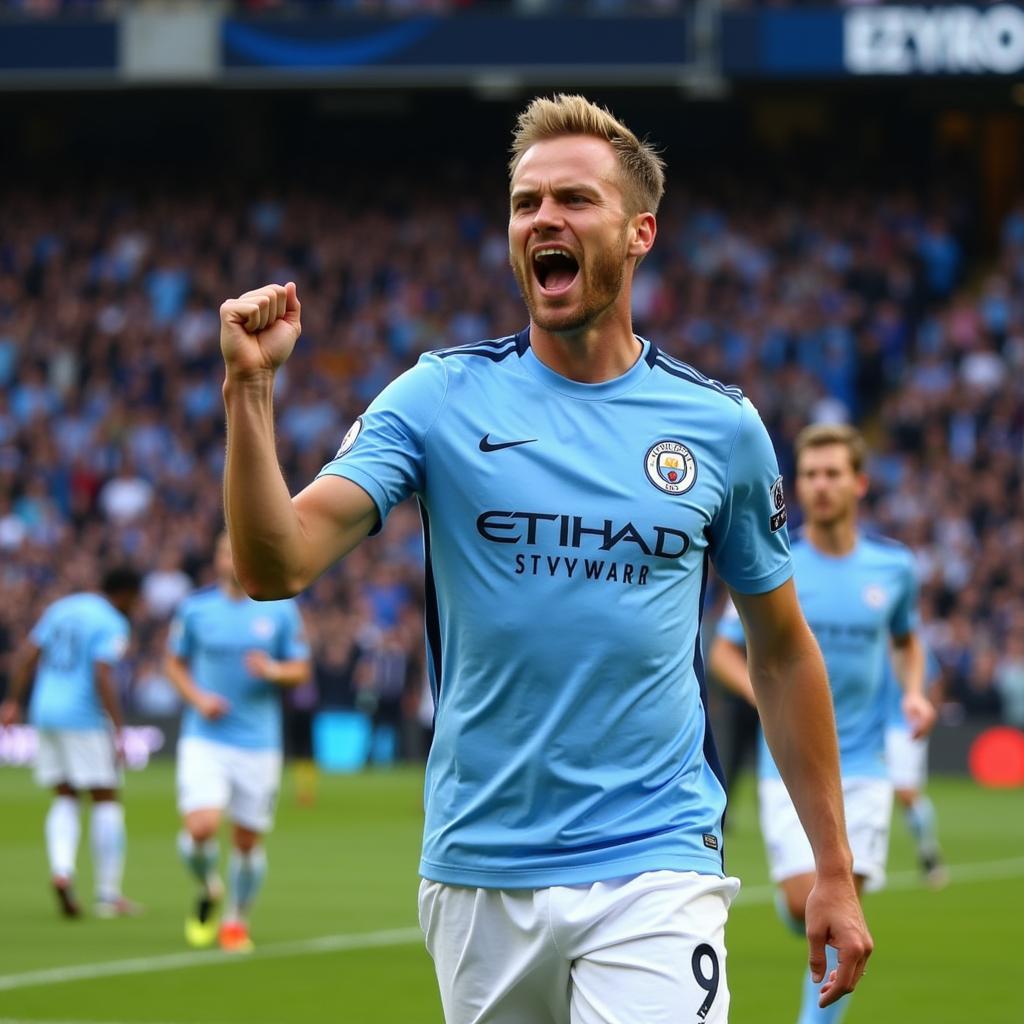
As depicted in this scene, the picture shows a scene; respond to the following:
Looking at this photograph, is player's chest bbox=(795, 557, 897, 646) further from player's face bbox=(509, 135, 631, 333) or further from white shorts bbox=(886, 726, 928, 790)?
white shorts bbox=(886, 726, 928, 790)

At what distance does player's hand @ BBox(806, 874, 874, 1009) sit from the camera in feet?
14.5

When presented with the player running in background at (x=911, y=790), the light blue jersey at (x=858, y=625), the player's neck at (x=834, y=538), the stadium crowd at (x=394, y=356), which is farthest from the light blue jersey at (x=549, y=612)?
the stadium crowd at (x=394, y=356)

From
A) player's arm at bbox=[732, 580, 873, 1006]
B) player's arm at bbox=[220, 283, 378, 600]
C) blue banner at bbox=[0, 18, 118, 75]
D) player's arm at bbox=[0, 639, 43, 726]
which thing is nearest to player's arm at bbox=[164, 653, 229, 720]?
player's arm at bbox=[0, 639, 43, 726]

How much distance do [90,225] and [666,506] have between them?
112 ft

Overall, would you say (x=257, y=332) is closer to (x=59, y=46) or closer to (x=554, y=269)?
(x=554, y=269)

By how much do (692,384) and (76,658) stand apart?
463 inches

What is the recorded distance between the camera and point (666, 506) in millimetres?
4359

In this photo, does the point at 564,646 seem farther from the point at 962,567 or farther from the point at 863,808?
the point at 962,567

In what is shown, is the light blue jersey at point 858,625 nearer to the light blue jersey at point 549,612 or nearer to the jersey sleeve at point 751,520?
the jersey sleeve at point 751,520

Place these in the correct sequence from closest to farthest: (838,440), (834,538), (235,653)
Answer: (838,440) < (834,538) < (235,653)

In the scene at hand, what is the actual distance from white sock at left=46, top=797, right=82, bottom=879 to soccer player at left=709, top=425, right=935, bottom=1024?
6076 mm

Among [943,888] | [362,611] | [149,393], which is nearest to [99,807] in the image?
[943,888]

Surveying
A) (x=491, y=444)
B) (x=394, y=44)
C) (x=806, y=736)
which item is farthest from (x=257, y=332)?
(x=394, y=44)

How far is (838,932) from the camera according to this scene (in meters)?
4.45
